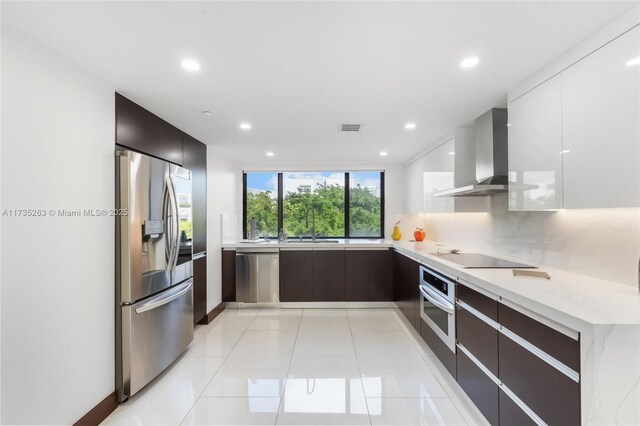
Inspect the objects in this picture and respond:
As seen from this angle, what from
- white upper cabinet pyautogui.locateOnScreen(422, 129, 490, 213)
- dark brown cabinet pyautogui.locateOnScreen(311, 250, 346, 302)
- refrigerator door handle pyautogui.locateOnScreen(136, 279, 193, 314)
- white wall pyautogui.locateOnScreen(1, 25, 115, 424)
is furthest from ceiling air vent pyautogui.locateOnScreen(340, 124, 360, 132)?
refrigerator door handle pyautogui.locateOnScreen(136, 279, 193, 314)

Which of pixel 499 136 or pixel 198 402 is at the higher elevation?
pixel 499 136

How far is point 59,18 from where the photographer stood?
1237mm

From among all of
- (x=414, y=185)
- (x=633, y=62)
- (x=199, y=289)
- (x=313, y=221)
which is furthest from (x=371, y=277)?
(x=633, y=62)

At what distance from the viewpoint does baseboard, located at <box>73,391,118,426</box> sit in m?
1.67

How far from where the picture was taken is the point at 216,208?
150 inches

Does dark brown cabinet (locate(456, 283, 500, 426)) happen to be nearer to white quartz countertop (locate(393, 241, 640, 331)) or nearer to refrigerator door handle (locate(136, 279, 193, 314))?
white quartz countertop (locate(393, 241, 640, 331))

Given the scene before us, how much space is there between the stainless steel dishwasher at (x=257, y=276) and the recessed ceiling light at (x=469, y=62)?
3101mm

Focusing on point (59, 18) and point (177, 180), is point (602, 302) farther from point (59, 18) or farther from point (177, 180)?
point (177, 180)

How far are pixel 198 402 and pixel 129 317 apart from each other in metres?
0.78

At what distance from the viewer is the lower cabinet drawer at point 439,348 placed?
2.11 meters

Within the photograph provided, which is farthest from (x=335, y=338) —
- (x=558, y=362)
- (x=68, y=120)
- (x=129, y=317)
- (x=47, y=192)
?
(x=68, y=120)

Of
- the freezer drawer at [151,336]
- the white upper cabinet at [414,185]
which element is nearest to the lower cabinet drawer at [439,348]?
the white upper cabinet at [414,185]

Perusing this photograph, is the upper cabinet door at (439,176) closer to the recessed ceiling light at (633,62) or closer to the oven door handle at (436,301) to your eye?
the oven door handle at (436,301)

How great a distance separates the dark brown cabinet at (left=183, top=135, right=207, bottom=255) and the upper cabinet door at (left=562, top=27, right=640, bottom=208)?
10.4ft
